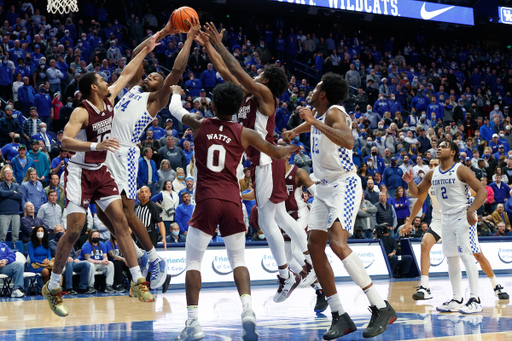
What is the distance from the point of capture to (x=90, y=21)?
21219 millimetres

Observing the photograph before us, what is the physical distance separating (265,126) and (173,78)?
4.08 feet

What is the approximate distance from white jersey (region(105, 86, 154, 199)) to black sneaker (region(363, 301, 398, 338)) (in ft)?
10.3

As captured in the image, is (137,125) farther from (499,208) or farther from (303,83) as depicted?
(303,83)

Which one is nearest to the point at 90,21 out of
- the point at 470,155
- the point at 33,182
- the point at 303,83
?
the point at 303,83

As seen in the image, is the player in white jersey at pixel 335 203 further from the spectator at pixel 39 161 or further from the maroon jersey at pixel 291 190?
the spectator at pixel 39 161

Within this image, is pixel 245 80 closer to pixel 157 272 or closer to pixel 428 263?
pixel 157 272

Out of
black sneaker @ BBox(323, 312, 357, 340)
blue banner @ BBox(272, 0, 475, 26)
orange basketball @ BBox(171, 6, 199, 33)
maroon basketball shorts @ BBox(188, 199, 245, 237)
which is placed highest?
blue banner @ BBox(272, 0, 475, 26)

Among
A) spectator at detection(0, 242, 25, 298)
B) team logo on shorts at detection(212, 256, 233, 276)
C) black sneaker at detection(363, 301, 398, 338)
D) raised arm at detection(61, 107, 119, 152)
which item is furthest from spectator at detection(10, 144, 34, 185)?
black sneaker at detection(363, 301, 398, 338)

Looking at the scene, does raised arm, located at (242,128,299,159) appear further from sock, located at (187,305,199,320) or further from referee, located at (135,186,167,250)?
referee, located at (135,186,167,250)

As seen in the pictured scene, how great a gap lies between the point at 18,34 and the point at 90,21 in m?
3.85

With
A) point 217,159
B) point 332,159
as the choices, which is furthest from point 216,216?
point 332,159

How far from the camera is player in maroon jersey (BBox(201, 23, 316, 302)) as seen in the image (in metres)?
6.89

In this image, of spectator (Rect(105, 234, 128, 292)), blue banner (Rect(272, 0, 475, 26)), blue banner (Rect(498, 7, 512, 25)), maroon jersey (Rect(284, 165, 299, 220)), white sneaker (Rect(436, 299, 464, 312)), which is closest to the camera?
white sneaker (Rect(436, 299, 464, 312))

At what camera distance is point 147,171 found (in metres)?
14.6
